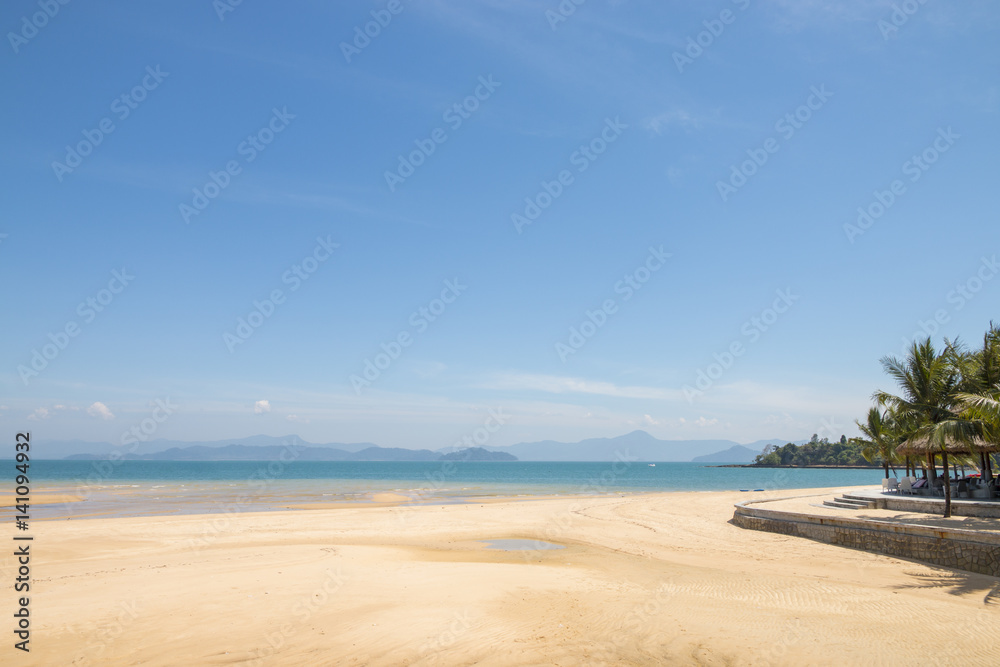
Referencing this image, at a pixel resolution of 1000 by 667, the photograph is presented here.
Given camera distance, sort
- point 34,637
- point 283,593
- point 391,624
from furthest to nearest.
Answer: point 283,593
point 391,624
point 34,637

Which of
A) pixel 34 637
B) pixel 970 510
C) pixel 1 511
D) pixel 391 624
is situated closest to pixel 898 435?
pixel 970 510

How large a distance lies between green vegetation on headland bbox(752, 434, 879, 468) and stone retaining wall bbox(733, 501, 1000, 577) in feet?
479

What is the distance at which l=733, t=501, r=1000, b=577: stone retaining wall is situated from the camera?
1255 centimetres

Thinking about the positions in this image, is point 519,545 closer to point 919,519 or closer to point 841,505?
point 919,519

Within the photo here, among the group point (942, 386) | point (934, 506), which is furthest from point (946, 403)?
point (934, 506)

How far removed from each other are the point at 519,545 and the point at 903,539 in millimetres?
10627

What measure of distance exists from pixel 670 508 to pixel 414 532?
15.7m

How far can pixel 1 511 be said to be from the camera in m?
29.6

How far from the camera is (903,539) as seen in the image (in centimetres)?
1431

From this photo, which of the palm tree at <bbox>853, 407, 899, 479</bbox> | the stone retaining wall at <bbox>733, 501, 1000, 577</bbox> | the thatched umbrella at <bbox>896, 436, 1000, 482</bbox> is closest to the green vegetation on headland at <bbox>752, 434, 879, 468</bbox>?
the palm tree at <bbox>853, 407, 899, 479</bbox>

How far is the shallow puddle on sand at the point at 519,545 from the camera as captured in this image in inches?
694

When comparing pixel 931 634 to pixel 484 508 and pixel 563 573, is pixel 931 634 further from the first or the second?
pixel 484 508

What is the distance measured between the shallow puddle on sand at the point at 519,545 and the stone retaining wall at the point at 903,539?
7.72 meters

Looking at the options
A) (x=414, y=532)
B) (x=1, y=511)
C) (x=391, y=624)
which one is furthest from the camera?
(x=1, y=511)
